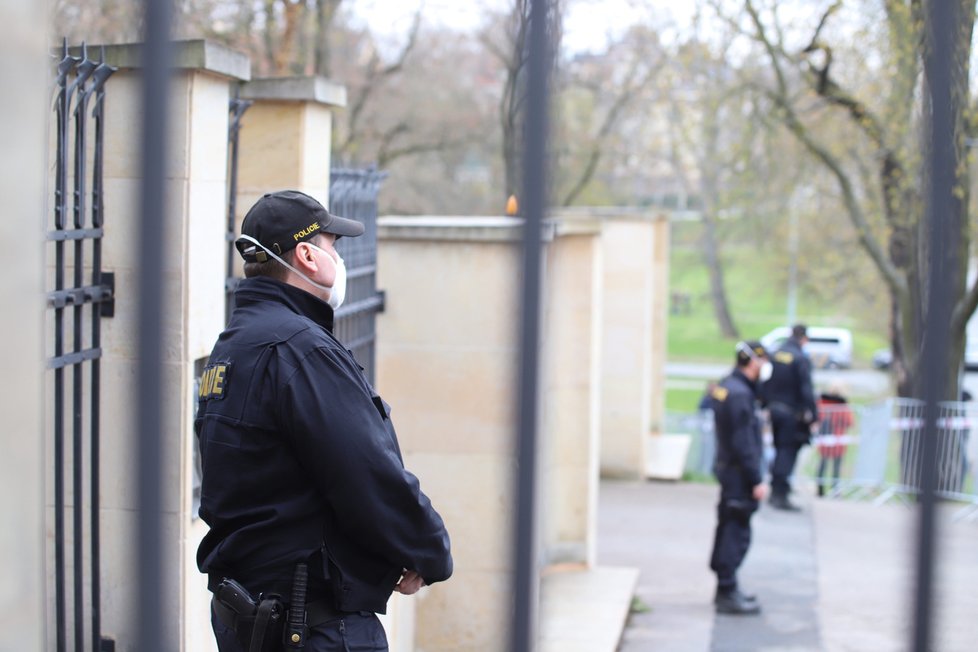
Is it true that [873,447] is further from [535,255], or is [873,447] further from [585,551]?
[535,255]

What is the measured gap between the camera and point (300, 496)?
2812 mm

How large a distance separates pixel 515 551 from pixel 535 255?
41 centimetres

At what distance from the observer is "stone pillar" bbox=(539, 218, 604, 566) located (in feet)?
28.9

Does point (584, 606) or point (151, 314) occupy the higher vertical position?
point (151, 314)

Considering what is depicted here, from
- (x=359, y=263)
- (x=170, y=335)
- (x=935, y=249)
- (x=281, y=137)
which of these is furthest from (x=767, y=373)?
(x=935, y=249)

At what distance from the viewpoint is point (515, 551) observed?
5.33 ft

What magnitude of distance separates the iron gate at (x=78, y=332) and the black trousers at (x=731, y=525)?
15.9 ft

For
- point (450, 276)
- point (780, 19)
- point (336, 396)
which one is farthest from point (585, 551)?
point (780, 19)

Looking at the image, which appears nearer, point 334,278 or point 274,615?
point 274,615

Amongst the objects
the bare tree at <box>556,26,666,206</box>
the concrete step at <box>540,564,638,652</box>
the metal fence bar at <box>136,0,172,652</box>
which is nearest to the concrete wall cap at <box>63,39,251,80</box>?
the metal fence bar at <box>136,0,172,652</box>

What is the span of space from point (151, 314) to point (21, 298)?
22 cm

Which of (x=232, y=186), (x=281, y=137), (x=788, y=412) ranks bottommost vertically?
(x=788, y=412)

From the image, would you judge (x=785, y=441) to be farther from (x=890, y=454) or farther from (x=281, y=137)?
(x=281, y=137)

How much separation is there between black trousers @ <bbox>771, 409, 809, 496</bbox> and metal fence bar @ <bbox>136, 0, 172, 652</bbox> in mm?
10340
